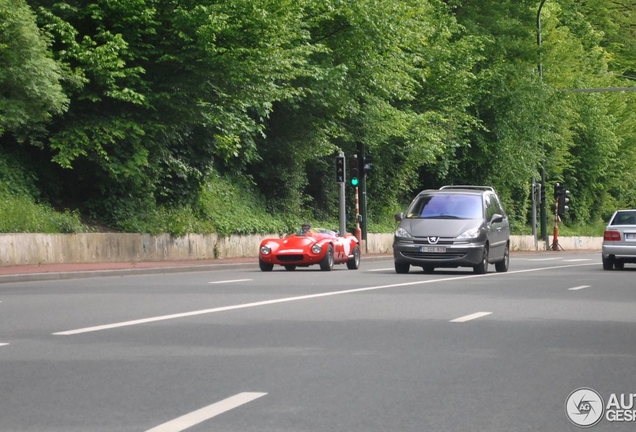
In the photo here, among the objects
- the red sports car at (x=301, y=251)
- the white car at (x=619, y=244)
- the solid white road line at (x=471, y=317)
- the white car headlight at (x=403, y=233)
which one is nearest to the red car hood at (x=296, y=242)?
the red sports car at (x=301, y=251)

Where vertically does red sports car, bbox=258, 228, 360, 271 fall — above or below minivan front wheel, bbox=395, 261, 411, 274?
above

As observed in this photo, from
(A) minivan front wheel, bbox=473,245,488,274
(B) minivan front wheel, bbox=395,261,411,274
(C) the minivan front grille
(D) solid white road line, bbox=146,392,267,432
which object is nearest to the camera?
(D) solid white road line, bbox=146,392,267,432

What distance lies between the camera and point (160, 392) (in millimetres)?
8719

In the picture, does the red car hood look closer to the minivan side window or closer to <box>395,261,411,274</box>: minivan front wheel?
<box>395,261,411,274</box>: minivan front wheel

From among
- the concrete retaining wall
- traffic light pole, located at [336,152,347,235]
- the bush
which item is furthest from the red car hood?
traffic light pole, located at [336,152,347,235]

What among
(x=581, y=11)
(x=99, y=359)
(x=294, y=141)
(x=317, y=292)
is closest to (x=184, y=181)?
(x=294, y=141)

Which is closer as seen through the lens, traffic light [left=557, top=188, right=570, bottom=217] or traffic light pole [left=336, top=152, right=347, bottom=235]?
traffic light pole [left=336, top=152, right=347, bottom=235]

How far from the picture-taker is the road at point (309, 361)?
7766 mm

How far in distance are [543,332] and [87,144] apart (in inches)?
855

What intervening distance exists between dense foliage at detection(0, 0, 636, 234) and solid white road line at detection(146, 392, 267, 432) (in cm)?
2017

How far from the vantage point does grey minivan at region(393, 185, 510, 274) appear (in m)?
27.4

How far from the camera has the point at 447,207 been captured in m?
28.8

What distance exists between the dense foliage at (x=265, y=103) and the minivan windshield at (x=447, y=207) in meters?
6.10

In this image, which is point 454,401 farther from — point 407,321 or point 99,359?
point 407,321
